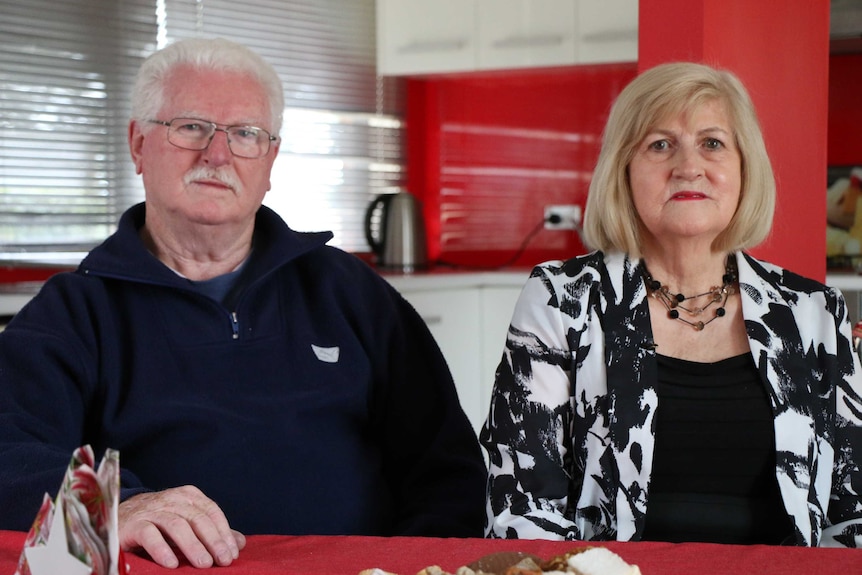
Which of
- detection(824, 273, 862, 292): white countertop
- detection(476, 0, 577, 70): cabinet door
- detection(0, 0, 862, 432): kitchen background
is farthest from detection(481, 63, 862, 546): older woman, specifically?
detection(476, 0, 577, 70): cabinet door

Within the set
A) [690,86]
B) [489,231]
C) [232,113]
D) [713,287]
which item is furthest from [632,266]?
[489,231]

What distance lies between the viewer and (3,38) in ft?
10.8

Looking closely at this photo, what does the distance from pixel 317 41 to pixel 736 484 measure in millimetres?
3133

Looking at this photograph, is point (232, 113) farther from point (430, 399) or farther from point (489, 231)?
point (489, 231)

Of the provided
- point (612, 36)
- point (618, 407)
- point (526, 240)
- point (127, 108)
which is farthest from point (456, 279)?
point (618, 407)

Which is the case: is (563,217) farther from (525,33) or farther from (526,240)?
(525,33)

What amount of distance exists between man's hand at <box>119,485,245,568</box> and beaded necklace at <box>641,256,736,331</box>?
83 centimetres

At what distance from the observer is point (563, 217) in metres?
4.40

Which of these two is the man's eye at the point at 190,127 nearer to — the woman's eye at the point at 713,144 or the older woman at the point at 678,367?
the older woman at the point at 678,367

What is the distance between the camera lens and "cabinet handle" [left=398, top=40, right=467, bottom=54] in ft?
13.8

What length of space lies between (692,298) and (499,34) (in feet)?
8.48

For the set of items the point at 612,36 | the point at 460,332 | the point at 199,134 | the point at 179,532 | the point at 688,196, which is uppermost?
the point at 612,36

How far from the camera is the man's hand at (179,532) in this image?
1.10m

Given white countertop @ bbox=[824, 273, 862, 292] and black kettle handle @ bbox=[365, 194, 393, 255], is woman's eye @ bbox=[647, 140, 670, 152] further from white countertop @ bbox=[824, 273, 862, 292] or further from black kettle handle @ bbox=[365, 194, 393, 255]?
black kettle handle @ bbox=[365, 194, 393, 255]
